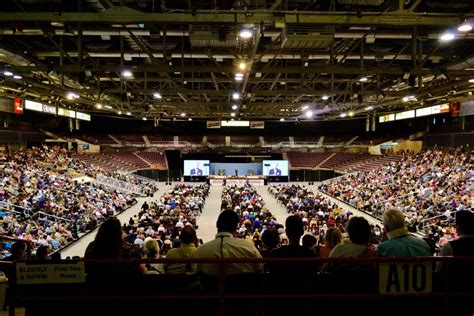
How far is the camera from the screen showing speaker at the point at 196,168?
39.3 meters

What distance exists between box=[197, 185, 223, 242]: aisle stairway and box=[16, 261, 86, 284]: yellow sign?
11.7 meters

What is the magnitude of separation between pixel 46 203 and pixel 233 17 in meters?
13.0

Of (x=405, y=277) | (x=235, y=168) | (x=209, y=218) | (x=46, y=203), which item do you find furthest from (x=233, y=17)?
(x=235, y=168)

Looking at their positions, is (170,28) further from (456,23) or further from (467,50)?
(467,50)

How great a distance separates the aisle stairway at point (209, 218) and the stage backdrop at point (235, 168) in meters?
12.9

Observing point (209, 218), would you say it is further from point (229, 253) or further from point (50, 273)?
point (50, 273)

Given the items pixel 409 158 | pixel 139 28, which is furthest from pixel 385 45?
pixel 409 158

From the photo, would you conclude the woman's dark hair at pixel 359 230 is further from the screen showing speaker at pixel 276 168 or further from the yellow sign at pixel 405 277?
the screen showing speaker at pixel 276 168

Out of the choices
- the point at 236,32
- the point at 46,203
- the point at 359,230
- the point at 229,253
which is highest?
the point at 236,32

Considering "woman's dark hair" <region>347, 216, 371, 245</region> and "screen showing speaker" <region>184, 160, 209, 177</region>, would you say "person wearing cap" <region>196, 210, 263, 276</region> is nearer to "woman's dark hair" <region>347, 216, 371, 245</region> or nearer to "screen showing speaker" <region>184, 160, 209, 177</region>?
"woman's dark hair" <region>347, 216, 371, 245</region>

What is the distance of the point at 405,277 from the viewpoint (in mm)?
3367

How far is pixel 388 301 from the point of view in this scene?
3.47 meters

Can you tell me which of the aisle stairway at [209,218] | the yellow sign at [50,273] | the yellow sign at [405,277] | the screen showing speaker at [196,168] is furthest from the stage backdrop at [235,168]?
the yellow sign at [50,273]

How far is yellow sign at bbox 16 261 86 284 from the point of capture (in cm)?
322
